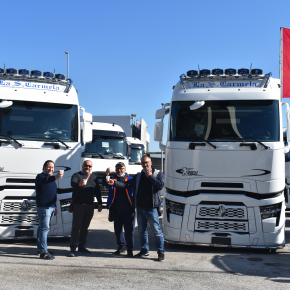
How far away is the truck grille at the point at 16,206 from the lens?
8383mm

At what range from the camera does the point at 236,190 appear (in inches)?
316

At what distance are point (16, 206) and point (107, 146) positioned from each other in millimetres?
8042

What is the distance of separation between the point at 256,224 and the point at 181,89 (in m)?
3.21

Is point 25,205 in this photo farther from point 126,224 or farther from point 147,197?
point 147,197

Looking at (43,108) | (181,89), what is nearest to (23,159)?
(43,108)

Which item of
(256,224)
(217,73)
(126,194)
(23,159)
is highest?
(217,73)

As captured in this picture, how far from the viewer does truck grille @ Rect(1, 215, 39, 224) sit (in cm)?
839

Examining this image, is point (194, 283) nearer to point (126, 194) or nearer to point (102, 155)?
point (126, 194)

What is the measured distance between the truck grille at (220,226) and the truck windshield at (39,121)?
131 inches

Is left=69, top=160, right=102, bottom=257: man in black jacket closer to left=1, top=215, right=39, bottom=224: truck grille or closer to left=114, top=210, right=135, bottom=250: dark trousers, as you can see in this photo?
left=114, top=210, right=135, bottom=250: dark trousers

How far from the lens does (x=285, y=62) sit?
1238 cm

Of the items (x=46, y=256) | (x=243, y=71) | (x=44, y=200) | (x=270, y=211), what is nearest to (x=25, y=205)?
(x=44, y=200)

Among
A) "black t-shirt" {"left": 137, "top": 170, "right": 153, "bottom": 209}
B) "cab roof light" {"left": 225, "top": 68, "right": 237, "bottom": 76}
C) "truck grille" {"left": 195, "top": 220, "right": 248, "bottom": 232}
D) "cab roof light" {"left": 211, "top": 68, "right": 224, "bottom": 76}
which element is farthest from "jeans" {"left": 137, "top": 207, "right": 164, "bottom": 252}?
"cab roof light" {"left": 225, "top": 68, "right": 237, "bottom": 76}

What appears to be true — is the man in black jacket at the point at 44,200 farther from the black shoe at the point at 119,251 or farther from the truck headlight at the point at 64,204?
the black shoe at the point at 119,251
